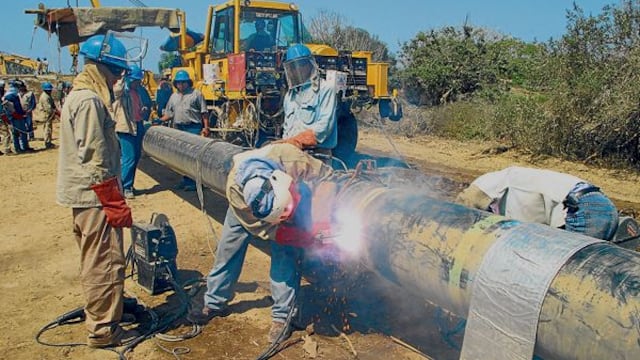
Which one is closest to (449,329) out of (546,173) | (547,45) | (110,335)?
(546,173)

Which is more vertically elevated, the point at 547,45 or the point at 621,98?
the point at 547,45

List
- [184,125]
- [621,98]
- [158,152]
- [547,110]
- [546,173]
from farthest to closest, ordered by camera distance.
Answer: [547,110], [621,98], [184,125], [158,152], [546,173]

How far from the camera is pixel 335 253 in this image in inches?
141

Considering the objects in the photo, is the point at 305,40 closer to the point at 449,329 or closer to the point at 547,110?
the point at 547,110

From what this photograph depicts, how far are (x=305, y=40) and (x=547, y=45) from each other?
5.29 m

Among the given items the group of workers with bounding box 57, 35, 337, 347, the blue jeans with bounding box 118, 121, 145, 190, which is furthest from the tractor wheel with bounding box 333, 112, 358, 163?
the group of workers with bounding box 57, 35, 337, 347

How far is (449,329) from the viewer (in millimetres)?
3793

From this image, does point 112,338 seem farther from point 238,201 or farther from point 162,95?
point 162,95

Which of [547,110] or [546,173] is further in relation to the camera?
[547,110]

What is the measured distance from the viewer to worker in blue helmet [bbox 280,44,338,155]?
502 centimetres

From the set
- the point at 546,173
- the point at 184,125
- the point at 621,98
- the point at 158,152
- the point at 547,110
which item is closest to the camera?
the point at 546,173

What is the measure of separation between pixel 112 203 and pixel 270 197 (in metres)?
1.18

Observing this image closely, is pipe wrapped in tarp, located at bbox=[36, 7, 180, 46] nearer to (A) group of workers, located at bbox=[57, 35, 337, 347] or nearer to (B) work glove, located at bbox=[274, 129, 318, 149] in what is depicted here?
(A) group of workers, located at bbox=[57, 35, 337, 347]

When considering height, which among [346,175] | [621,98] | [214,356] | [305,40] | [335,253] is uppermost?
[305,40]
